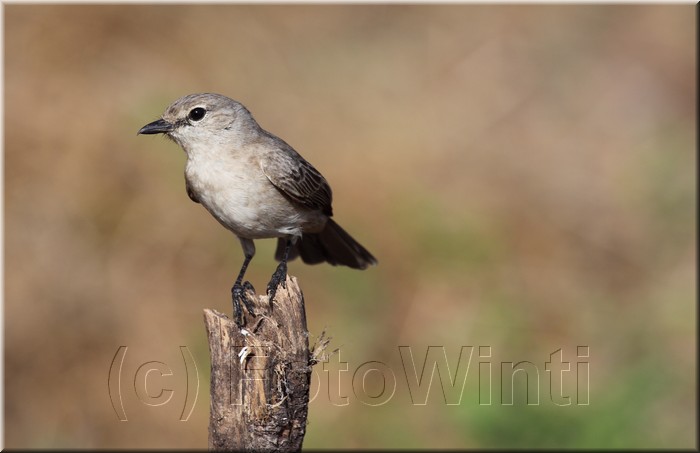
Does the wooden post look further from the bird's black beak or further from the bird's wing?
the bird's black beak

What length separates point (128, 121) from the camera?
11922 millimetres

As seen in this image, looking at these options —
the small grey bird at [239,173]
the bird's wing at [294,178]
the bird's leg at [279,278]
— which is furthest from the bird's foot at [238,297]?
the bird's wing at [294,178]

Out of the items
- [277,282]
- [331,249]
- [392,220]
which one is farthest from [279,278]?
[392,220]

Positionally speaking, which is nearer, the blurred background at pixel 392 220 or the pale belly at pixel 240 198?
the pale belly at pixel 240 198

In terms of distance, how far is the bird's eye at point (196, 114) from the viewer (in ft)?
20.5

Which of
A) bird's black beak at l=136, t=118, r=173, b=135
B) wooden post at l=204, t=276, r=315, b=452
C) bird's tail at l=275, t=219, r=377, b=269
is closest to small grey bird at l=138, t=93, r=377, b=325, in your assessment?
bird's black beak at l=136, t=118, r=173, b=135

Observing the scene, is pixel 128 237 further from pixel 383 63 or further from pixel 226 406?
pixel 226 406

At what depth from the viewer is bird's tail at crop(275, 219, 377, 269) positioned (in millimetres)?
7098

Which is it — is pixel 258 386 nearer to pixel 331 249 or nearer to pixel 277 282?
pixel 277 282

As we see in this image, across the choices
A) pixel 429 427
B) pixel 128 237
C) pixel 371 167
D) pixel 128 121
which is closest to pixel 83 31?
pixel 128 121

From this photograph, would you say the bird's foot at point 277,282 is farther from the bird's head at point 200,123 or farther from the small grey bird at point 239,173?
the bird's head at point 200,123

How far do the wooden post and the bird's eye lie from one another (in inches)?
68.1

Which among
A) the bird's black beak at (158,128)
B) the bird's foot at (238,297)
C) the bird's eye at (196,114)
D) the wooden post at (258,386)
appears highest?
the bird's eye at (196,114)

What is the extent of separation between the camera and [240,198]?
6.07 m
